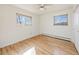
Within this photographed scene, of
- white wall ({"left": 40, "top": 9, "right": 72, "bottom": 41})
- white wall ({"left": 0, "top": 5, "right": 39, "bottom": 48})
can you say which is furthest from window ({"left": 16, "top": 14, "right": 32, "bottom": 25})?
white wall ({"left": 40, "top": 9, "right": 72, "bottom": 41})

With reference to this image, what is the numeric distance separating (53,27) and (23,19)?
6.32 ft

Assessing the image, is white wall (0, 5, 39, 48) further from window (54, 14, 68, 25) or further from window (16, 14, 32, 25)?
window (54, 14, 68, 25)

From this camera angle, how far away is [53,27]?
17.5 feet

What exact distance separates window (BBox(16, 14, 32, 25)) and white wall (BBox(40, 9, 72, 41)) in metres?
1.22

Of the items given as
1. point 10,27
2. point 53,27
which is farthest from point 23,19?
point 53,27

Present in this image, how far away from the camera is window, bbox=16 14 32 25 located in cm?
406

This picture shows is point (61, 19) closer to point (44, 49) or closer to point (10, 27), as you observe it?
point (44, 49)

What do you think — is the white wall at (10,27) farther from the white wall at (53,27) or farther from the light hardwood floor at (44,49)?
the white wall at (53,27)

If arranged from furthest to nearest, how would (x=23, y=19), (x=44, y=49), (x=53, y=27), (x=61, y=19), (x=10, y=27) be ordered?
(x=53, y=27) < (x=61, y=19) < (x=23, y=19) < (x=10, y=27) < (x=44, y=49)

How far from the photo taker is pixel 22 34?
4375 millimetres
